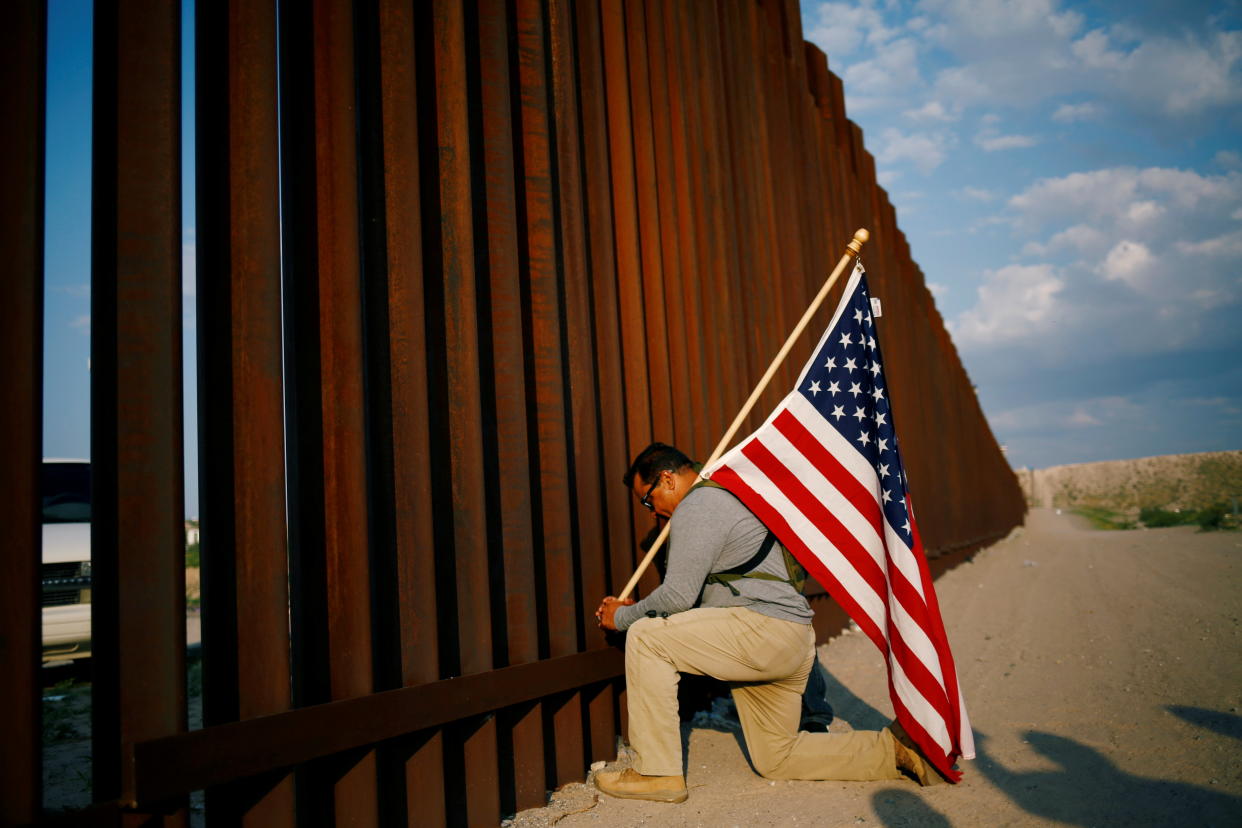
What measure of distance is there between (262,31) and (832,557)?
304cm

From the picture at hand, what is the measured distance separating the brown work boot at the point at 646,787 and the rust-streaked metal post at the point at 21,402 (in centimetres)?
209

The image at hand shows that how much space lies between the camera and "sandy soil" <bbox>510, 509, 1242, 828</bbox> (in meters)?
3.27

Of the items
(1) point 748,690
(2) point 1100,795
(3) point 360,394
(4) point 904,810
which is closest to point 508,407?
(3) point 360,394

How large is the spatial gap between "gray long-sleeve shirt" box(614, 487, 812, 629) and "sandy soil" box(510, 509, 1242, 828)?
2.56 feet

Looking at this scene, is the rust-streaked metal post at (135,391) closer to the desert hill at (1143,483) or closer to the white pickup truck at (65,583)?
the white pickup truck at (65,583)

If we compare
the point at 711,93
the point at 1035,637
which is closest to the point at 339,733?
the point at 711,93

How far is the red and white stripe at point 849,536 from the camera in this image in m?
3.62

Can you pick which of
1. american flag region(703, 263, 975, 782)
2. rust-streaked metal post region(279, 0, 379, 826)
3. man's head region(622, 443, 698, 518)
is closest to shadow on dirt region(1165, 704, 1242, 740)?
american flag region(703, 263, 975, 782)

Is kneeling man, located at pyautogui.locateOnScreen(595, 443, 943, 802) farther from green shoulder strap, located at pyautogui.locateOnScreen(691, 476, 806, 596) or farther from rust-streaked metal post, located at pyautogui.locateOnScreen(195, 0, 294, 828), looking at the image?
rust-streaked metal post, located at pyautogui.locateOnScreen(195, 0, 294, 828)

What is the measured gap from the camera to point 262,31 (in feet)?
9.04

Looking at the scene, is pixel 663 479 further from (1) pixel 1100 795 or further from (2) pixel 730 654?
(1) pixel 1100 795

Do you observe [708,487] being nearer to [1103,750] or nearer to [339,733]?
[339,733]

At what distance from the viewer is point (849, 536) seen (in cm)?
385

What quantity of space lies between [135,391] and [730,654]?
2424 mm
